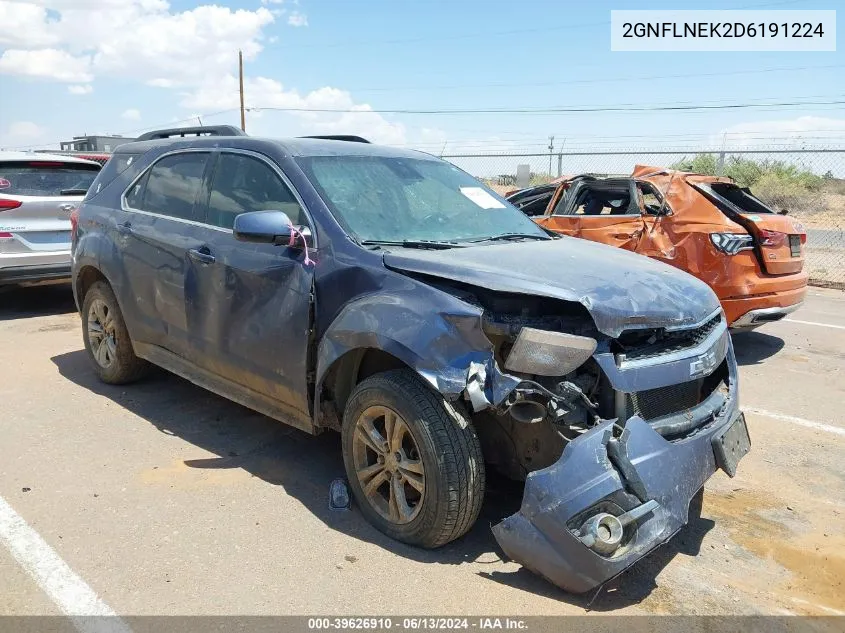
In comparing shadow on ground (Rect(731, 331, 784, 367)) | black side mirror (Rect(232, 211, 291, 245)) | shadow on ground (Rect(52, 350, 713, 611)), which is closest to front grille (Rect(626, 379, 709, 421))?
shadow on ground (Rect(52, 350, 713, 611))

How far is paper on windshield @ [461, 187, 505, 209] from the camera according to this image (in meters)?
4.41

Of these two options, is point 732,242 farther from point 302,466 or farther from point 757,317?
point 302,466

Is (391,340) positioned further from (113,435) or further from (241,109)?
(241,109)

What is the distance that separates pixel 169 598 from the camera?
2.86 m

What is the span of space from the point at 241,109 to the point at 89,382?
29.7 m

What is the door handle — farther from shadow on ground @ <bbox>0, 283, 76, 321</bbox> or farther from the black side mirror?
shadow on ground @ <bbox>0, 283, 76, 321</bbox>

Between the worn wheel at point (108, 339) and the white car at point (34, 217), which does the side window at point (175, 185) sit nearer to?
the worn wheel at point (108, 339)

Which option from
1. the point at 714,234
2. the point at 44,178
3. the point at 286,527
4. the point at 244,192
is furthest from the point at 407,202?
the point at 44,178

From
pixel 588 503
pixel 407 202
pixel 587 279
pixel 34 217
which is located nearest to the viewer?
pixel 588 503

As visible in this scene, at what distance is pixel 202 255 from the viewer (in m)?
4.22

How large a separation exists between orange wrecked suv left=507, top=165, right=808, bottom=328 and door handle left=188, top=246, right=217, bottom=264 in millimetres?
4429

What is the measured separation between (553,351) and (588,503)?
60 cm

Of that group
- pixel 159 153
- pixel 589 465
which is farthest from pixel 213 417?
pixel 589 465

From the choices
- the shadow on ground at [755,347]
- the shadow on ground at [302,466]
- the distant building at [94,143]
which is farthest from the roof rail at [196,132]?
the distant building at [94,143]
